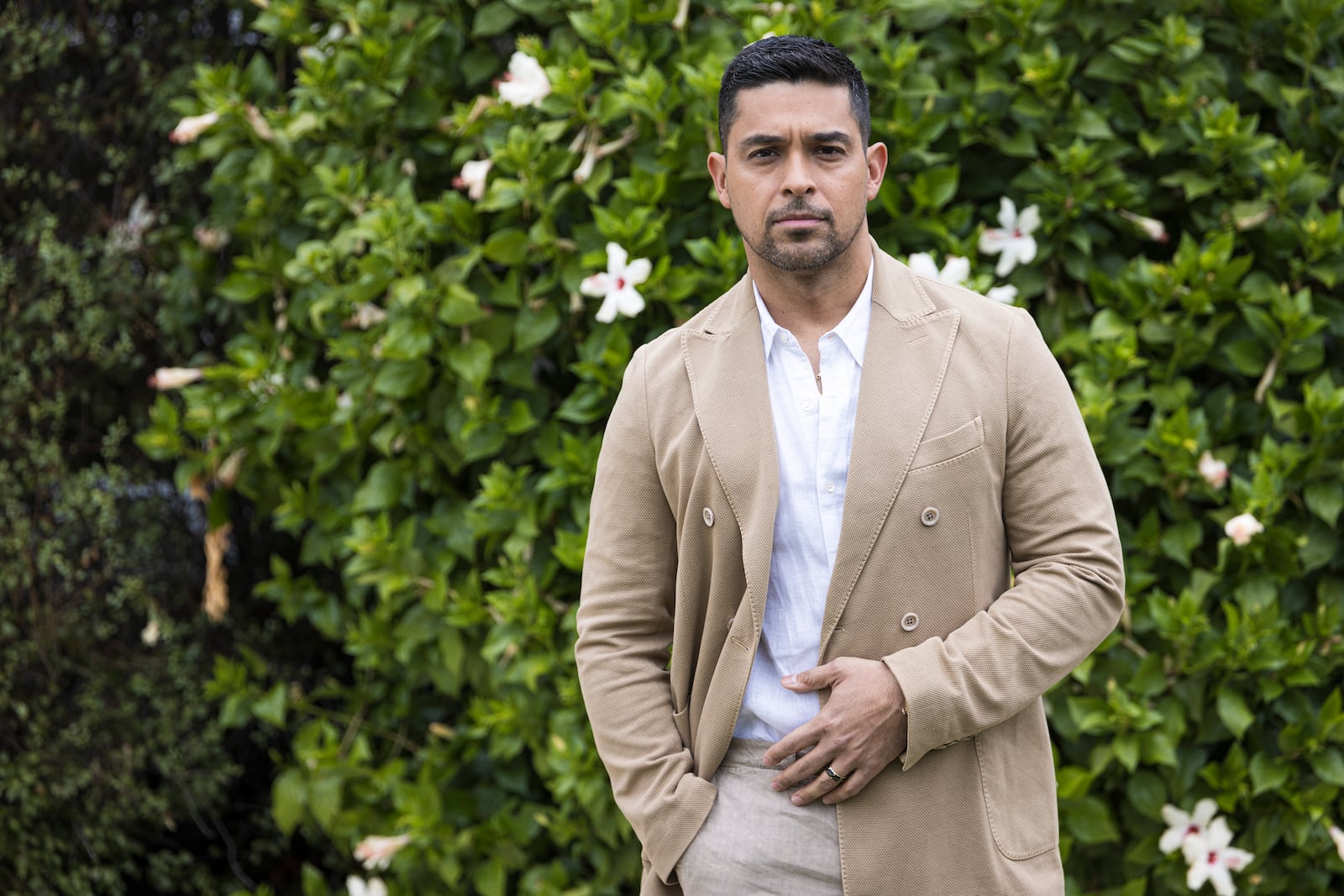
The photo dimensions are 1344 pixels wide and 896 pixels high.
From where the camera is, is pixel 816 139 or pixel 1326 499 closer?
pixel 816 139

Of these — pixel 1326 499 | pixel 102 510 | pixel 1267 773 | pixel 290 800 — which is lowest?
pixel 290 800

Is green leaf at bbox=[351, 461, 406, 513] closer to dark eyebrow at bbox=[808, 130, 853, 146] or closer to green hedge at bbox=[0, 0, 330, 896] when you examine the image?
green hedge at bbox=[0, 0, 330, 896]

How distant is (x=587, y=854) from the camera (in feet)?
11.8

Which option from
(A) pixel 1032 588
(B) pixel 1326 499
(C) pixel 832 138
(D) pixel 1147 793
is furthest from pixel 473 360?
(B) pixel 1326 499

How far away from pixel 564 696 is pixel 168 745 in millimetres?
1599

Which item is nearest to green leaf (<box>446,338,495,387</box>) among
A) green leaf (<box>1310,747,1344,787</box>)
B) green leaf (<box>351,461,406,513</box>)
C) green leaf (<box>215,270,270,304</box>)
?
green leaf (<box>351,461,406,513</box>)

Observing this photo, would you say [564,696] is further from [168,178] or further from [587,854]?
[168,178]

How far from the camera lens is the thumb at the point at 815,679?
1.82 meters

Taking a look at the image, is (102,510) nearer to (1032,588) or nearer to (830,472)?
(830,472)

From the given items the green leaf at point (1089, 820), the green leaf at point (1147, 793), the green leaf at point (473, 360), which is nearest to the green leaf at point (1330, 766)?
the green leaf at point (1147, 793)

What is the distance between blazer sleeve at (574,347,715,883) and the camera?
6.52ft

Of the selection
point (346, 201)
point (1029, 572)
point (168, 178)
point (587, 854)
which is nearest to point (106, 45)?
point (168, 178)

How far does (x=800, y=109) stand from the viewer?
1.89 meters

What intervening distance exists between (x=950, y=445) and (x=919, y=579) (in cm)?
20
